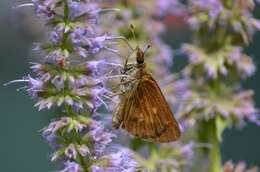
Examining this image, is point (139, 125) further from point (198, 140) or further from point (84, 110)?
point (198, 140)

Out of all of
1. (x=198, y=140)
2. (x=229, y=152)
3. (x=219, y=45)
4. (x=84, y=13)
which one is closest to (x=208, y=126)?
(x=198, y=140)

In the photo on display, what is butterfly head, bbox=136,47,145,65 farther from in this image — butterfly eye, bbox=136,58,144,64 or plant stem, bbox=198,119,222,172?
plant stem, bbox=198,119,222,172

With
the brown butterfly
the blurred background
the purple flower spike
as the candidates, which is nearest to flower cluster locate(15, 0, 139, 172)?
the purple flower spike

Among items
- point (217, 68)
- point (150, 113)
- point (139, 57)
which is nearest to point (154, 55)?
point (217, 68)

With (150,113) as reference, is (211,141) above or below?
below

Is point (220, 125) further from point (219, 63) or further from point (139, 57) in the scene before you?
point (139, 57)

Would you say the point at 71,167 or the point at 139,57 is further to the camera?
the point at 139,57
